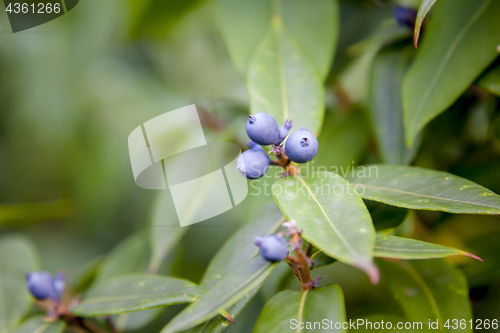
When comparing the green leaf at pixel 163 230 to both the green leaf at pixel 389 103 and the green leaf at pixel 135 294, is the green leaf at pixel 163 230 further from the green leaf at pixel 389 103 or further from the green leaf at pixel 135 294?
the green leaf at pixel 389 103

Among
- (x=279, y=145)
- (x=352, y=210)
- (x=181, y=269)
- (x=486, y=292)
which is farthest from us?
(x=181, y=269)

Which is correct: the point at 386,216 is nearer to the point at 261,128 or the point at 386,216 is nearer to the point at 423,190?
the point at 423,190

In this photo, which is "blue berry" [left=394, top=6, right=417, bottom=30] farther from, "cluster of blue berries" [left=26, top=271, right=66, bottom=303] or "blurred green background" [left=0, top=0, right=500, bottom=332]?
"cluster of blue berries" [left=26, top=271, right=66, bottom=303]

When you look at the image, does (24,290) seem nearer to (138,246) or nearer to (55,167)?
(138,246)

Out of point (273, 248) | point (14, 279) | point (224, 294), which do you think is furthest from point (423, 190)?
point (14, 279)

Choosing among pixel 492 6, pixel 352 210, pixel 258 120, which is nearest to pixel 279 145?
pixel 258 120

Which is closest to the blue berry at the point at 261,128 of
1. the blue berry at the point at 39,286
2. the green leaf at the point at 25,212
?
the blue berry at the point at 39,286
